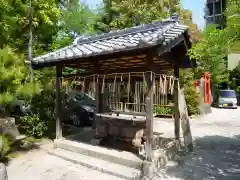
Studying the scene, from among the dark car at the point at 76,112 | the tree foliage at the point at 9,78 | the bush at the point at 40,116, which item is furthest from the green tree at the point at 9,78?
the dark car at the point at 76,112

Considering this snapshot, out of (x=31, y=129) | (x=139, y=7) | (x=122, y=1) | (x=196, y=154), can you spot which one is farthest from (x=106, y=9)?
(x=196, y=154)

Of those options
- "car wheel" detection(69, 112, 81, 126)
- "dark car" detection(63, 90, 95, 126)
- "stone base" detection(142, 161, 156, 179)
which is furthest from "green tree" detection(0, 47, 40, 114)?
"car wheel" detection(69, 112, 81, 126)

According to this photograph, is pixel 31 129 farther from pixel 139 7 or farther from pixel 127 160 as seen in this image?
pixel 139 7

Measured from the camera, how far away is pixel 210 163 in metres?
6.01

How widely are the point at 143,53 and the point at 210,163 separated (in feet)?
12.0

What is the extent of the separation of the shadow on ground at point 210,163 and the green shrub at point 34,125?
469 centimetres

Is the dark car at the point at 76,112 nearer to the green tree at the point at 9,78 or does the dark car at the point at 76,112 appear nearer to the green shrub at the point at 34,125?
the green shrub at the point at 34,125

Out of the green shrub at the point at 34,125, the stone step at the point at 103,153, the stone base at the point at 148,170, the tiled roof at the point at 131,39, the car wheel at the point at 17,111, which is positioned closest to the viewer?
the tiled roof at the point at 131,39

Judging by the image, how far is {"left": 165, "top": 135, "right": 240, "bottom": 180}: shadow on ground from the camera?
520 cm

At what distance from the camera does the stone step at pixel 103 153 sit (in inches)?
219

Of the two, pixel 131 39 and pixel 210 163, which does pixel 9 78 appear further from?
pixel 210 163

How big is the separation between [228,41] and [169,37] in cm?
138

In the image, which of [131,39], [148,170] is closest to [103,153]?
[148,170]

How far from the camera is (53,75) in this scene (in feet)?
28.0
